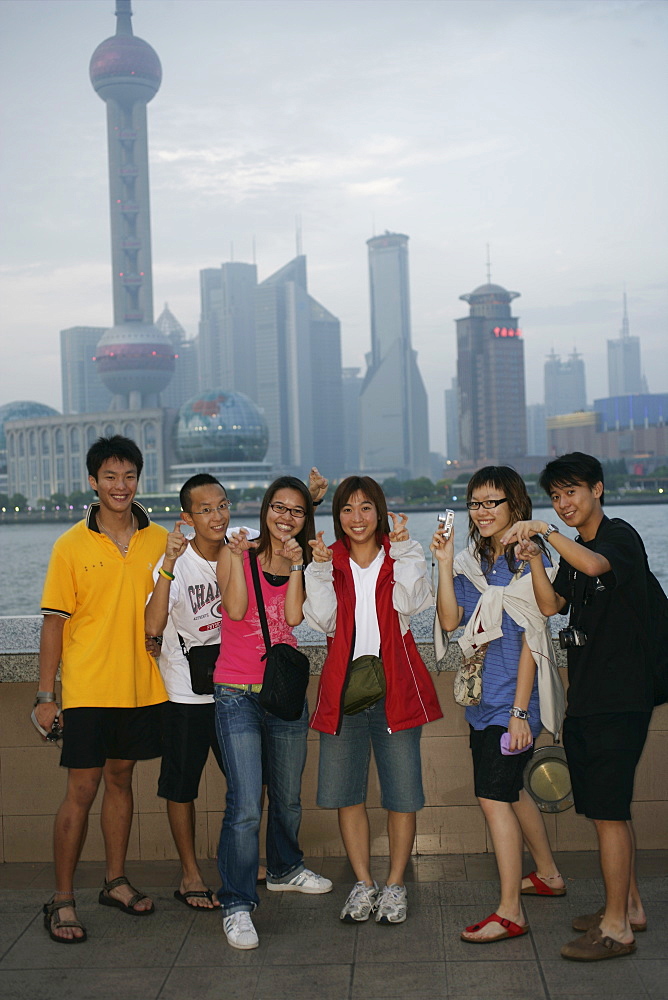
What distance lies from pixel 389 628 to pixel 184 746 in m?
0.92

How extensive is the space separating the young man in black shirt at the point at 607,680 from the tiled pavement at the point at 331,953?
0.62 ft

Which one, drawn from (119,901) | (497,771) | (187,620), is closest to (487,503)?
(497,771)

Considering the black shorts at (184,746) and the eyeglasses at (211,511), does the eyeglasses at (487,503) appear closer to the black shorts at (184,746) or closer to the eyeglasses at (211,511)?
the eyeglasses at (211,511)

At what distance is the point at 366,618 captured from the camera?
3.52 meters

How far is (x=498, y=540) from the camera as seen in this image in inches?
137

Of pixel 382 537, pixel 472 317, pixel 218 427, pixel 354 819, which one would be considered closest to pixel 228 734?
pixel 354 819

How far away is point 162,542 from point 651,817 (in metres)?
2.37

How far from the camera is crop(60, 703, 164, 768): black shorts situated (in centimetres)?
350

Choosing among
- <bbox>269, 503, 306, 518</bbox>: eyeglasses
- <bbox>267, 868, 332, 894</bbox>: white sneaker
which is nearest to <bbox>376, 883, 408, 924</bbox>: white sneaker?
<bbox>267, 868, 332, 894</bbox>: white sneaker

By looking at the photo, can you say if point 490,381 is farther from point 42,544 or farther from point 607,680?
point 607,680

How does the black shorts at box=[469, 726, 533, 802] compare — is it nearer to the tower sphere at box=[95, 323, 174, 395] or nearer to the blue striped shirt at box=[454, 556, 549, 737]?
the blue striped shirt at box=[454, 556, 549, 737]

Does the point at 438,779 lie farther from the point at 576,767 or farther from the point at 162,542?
the point at 162,542

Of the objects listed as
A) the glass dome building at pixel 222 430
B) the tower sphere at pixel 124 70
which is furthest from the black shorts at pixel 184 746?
the tower sphere at pixel 124 70

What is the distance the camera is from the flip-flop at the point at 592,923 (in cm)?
328
